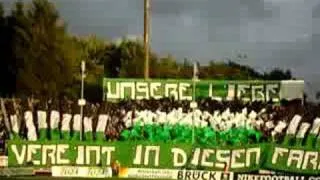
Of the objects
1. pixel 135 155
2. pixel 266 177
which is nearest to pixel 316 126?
pixel 266 177

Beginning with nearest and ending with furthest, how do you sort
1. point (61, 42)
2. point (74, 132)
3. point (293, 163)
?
1. point (293, 163)
2. point (74, 132)
3. point (61, 42)

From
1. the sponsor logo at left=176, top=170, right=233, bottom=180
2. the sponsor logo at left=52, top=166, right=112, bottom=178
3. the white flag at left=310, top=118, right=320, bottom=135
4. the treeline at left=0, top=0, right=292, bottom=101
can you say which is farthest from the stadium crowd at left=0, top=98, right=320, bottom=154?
the treeline at left=0, top=0, right=292, bottom=101

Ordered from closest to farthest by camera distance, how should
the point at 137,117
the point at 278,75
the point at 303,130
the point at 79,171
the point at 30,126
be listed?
the point at 303,130, the point at 79,171, the point at 30,126, the point at 137,117, the point at 278,75

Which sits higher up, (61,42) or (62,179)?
(61,42)

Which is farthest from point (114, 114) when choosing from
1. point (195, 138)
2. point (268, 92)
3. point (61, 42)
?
point (61, 42)

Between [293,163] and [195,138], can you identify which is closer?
[293,163]

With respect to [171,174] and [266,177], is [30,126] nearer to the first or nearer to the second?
[171,174]

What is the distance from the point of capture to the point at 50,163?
104 ft

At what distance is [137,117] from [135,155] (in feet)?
9.93

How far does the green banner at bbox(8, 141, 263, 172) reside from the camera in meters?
30.1

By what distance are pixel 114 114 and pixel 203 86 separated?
3633 millimetres

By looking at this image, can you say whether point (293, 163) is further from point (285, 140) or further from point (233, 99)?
point (233, 99)

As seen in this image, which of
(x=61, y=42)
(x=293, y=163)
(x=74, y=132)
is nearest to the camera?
(x=293, y=163)

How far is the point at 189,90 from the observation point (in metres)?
34.5
